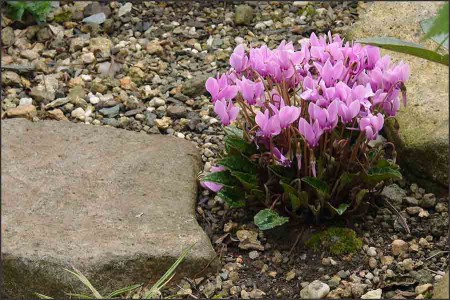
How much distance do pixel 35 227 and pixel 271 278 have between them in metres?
0.83

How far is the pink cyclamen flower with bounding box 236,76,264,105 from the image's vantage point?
2756mm

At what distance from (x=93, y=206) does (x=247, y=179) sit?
0.57 meters

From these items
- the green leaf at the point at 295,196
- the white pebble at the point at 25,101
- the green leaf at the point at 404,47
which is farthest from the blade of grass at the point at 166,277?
the white pebble at the point at 25,101

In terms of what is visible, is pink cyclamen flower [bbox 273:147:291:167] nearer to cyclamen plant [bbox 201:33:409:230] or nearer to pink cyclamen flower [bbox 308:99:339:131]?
cyclamen plant [bbox 201:33:409:230]

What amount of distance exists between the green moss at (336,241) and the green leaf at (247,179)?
0.28 metres

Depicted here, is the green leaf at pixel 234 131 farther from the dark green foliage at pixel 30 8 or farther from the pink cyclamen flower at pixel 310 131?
the dark green foliage at pixel 30 8

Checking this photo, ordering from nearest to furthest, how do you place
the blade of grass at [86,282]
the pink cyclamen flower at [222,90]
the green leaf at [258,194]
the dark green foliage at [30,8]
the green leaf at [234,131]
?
the blade of grass at [86,282] < the pink cyclamen flower at [222,90] < the green leaf at [258,194] < the green leaf at [234,131] < the dark green foliage at [30,8]

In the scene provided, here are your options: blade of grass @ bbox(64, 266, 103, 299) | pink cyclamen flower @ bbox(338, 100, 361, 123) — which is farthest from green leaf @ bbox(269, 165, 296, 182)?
blade of grass @ bbox(64, 266, 103, 299)

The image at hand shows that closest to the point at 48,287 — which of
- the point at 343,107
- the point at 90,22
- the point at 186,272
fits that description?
the point at 186,272

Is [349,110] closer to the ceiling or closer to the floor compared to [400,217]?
closer to the ceiling

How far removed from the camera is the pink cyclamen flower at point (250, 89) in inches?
108

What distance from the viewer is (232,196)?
2.97 metres

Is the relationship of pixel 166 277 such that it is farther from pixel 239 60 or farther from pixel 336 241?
pixel 239 60

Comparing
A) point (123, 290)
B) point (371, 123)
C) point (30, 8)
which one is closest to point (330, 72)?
point (371, 123)
